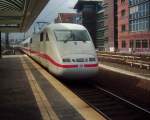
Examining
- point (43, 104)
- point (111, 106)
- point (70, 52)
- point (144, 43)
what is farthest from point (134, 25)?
point (43, 104)

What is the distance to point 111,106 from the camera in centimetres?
1176

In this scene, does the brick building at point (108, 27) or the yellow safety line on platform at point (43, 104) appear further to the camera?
the brick building at point (108, 27)

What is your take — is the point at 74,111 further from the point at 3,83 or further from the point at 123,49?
the point at 123,49

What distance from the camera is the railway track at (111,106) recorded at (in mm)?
10180

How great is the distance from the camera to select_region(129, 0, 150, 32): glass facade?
224 feet

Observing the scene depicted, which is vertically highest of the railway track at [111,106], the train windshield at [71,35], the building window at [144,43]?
the train windshield at [71,35]

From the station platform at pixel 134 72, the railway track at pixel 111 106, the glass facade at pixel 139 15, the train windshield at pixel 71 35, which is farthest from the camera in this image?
the glass facade at pixel 139 15

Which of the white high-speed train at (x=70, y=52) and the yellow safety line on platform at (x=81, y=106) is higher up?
the white high-speed train at (x=70, y=52)

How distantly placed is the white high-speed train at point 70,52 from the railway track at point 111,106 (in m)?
0.86

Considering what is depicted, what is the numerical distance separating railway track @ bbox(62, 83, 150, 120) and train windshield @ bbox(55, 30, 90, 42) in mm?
2330

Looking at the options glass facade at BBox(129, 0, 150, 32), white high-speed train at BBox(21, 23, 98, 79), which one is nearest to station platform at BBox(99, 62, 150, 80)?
white high-speed train at BBox(21, 23, 98, 79)

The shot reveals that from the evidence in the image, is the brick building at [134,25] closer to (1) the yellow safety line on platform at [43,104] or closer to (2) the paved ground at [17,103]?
(2) the paved ground at [17,103]

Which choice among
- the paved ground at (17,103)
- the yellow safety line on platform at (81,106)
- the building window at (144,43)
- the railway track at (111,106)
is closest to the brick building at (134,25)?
the building window at (144,43)

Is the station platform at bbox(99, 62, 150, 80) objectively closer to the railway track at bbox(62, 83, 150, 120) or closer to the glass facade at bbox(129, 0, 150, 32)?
the railway track at bbox(62, 83, 150, 120)
